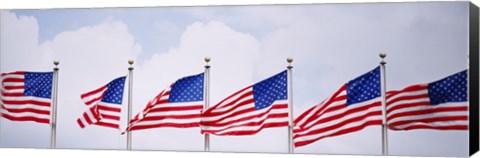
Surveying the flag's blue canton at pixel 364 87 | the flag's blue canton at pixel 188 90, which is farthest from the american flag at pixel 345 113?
the flag's blue canton at pixel 188 90

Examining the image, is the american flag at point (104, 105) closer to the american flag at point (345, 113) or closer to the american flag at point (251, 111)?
the american flag at point (251, 111)

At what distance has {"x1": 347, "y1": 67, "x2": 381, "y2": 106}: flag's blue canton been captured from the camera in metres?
14.3

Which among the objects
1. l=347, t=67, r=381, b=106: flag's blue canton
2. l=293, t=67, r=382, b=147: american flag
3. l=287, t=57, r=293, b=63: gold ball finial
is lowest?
l=293, t=67, r=382, b=147: american flag

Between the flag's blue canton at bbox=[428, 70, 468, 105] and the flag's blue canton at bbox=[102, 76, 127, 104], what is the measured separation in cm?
460

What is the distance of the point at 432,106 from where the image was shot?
46.1 ft

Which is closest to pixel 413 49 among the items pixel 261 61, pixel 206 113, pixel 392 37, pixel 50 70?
pixel 392 37

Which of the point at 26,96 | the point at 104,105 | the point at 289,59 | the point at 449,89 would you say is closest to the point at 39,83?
the point at 26,96

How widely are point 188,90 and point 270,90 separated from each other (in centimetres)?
125

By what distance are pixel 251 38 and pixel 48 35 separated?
127 inches

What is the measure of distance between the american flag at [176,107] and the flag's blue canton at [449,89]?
3381 mm

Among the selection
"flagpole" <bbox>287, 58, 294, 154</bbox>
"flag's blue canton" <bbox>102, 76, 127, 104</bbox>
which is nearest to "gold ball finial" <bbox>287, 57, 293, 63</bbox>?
"flagpole" <bbox>287, 58, 294, 154</bbox>

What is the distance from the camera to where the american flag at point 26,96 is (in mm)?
15547

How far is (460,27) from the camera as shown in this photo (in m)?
13.8

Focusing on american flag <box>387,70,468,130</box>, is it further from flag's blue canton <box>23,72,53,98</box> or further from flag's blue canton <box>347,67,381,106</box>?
flag's blue canton <box>23,72,53,98</box>
